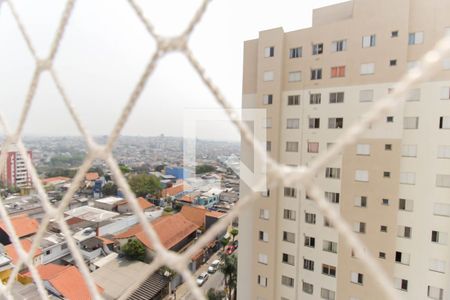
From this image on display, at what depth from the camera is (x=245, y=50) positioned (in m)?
2.46

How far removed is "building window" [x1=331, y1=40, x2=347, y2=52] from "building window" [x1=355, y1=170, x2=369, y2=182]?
3.50 feet

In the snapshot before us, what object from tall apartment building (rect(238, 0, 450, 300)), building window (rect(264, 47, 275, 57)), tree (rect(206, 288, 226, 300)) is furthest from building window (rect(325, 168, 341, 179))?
tree (rect(206, 288, 226, 300))

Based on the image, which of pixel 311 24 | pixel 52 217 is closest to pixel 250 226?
pixel 311 24

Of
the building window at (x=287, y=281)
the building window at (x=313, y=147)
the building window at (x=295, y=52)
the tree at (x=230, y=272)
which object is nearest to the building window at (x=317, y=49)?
the building window at (x=295, y=52)

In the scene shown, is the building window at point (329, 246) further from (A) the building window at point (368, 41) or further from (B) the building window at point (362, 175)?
(A) the building window at point (368, 41)

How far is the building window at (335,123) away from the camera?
210 cm

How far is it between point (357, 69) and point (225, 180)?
1854mm

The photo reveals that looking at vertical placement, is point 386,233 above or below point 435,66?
below

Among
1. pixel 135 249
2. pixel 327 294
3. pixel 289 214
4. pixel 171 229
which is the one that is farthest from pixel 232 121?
pixel 171 229

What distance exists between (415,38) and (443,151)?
886 mm

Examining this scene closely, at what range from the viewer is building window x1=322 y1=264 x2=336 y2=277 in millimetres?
2263

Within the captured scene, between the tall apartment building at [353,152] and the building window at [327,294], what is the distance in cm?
1

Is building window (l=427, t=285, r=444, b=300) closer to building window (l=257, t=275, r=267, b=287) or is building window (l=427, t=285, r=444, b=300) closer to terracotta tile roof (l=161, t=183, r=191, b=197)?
building window (l=257, t=275, r=267, b=287)

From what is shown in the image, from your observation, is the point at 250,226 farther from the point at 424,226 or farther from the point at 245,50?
the point at 245,50
